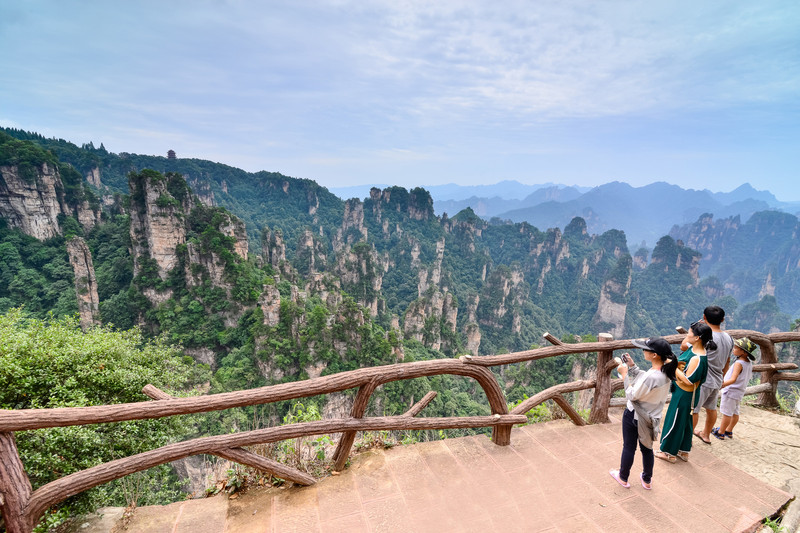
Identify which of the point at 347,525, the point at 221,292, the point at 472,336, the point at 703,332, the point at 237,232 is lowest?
the point at 472,336

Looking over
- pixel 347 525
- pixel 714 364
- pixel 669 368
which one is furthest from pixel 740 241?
pixel 347 525

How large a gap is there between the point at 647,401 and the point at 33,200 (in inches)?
1850

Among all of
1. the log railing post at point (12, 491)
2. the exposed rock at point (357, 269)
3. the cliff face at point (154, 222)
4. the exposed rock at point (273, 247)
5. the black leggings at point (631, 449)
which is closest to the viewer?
the log railing post at point (12, 491)

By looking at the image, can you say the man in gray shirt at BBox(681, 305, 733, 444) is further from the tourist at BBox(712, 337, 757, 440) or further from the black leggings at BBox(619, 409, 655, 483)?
the black leggings at BBox(619, 409, 655, 483)

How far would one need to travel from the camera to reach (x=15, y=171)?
1220 inches

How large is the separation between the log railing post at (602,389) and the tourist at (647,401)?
0.82m

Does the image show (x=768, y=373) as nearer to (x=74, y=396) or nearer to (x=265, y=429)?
(x=265, y=429)

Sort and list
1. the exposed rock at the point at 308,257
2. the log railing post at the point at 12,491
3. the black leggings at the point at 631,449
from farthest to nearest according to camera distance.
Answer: the exposed rock at the point at 308,257 < the black leggings at the point at 631,449 < the log railing post at the point at 12,491

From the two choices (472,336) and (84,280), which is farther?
(472,336)

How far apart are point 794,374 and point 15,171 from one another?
159ft

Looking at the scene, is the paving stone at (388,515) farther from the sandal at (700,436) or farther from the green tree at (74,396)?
the sandal at (700,436)

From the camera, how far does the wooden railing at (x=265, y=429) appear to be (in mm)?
2000

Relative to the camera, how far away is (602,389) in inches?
157

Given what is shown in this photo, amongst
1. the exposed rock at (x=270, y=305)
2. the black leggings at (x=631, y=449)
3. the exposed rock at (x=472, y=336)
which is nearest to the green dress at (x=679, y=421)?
the black leggings at (x=631, y=449)
